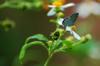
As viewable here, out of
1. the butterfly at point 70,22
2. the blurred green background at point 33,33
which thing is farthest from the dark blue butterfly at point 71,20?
the blurred green background at point 33,33

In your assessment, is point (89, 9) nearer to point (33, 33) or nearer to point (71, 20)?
point (33, 33)

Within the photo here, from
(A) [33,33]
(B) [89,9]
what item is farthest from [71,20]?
(A) [33,33]

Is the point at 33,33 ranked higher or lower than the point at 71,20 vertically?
lower

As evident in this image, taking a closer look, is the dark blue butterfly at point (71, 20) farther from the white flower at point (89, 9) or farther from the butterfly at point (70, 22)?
the white flower at point (89, 9)

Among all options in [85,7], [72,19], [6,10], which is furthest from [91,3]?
[72,19]

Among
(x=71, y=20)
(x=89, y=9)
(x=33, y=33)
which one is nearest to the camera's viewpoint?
(x=71, y=20)

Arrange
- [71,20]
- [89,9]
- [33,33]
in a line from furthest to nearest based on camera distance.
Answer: [33,33] → [89,9] → [71,20]

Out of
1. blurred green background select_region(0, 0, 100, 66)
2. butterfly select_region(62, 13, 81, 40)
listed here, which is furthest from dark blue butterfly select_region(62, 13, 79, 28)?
blurred green background select_region(0, 0, 100, 66)

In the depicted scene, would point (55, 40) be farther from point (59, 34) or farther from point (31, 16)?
point (31, 16)

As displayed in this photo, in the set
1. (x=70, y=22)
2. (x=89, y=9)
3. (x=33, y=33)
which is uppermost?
(x=70, y=22)
